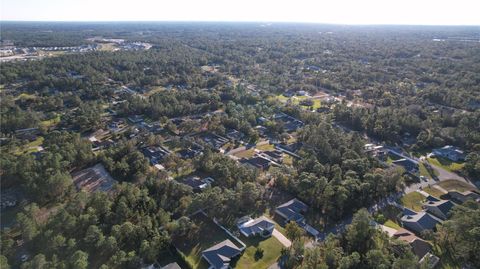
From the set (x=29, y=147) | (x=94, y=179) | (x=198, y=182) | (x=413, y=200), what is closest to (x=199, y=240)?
(x=198, y=182)

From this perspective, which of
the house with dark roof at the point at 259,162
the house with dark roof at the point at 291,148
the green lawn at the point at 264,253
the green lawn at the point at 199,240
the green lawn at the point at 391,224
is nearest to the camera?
the green lawn at the point at 264,253

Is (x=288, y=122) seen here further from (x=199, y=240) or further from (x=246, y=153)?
(x=199, y=240)

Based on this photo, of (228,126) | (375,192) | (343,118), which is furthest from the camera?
(343,118)

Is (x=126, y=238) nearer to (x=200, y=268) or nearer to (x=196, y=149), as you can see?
(x=200, y=268)

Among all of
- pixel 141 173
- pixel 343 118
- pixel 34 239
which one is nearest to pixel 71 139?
pixel 141 173

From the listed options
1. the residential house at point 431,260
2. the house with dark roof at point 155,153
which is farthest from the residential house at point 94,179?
the residential house at point 431,260

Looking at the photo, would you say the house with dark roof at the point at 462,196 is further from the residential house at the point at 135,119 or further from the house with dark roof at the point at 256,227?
the residential house at the point at 135,119

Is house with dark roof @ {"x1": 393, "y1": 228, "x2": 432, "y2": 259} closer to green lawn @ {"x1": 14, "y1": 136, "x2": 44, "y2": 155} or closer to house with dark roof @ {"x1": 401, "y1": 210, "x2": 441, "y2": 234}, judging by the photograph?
house with dark roof @ {"x1": 401, "y1": 210, "x2": 441, "y2": 234}
